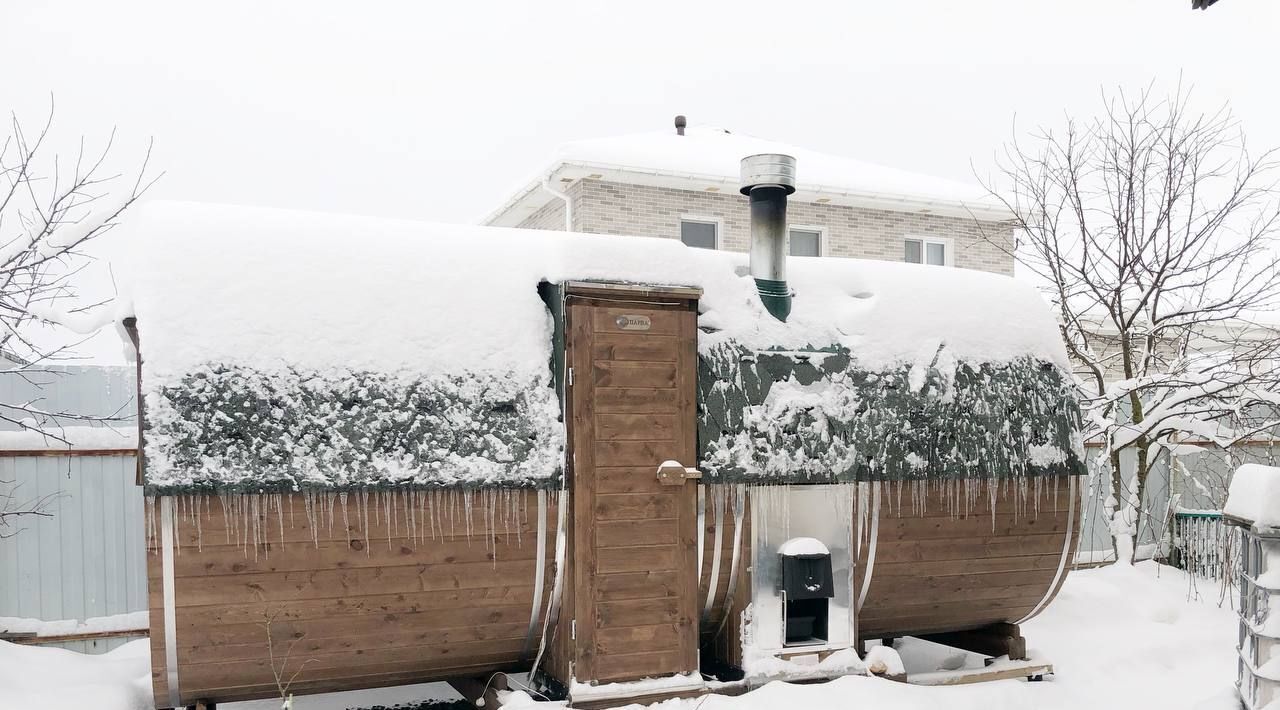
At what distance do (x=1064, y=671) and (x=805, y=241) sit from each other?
6205 mm

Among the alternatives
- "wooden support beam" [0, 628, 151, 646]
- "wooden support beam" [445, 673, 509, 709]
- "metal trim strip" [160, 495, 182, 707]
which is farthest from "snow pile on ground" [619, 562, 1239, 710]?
"wooden support beam" [0, 628, 151, 646]

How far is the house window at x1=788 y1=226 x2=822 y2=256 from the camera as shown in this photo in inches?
468

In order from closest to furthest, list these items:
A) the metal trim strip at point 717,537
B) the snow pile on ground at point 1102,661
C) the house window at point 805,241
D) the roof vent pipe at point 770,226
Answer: the snow pile on ground at point 1102,661 → the metal trim strip at point 717,537 → the roof vent pipe at point 770,226 → the house window at point 805,241

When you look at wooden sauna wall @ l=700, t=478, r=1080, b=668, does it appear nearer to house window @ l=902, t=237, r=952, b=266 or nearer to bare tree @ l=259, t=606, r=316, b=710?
bare tree @ l=259, t=606, r=316, b=710

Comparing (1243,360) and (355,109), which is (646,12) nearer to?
(355,109)

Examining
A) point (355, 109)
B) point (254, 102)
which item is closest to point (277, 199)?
point (254, 102)

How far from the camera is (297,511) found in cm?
496

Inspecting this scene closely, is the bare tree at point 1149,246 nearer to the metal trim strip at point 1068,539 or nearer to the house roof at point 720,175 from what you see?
the house roof at point 720,175

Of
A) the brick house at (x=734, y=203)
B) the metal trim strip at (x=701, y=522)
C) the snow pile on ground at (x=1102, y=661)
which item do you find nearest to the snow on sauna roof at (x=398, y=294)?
the metal trim strip at (x=701, y=522)

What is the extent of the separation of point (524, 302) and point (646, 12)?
42.5 metres

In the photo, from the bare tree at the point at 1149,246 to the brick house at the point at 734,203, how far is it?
0.86 meters

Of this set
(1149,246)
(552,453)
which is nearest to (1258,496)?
(552,453)

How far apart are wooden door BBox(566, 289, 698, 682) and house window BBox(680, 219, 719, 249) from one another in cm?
579

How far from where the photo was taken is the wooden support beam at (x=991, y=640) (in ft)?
22.5
